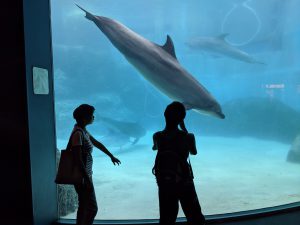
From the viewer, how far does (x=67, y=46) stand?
2433 centimetres

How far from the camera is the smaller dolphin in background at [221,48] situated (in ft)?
36.8

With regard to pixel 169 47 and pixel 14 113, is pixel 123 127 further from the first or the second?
pixel 14 113

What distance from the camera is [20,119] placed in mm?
2779

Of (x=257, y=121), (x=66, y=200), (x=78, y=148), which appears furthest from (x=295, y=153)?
(x=257, y=121)

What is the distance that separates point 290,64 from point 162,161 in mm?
19761

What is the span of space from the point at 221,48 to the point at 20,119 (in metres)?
9.61

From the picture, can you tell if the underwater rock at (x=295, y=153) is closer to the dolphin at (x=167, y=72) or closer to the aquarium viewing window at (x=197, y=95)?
the aquarium viewing window at (x=197, y=95)

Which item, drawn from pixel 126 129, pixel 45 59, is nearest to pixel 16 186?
pixel 45 59

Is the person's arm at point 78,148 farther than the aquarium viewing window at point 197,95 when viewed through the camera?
No

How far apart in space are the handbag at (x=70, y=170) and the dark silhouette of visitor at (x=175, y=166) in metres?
0.63

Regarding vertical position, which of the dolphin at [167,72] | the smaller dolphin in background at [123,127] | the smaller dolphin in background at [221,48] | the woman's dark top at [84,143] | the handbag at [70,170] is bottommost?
the handbag at [70,170]

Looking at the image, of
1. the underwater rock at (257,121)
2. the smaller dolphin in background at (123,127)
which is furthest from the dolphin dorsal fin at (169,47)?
the underwater rock at (257,121)

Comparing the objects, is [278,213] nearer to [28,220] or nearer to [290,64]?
[28,220]

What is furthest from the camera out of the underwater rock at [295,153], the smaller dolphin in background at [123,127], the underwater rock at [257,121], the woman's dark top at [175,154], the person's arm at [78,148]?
the underwater rock at [257,121]
